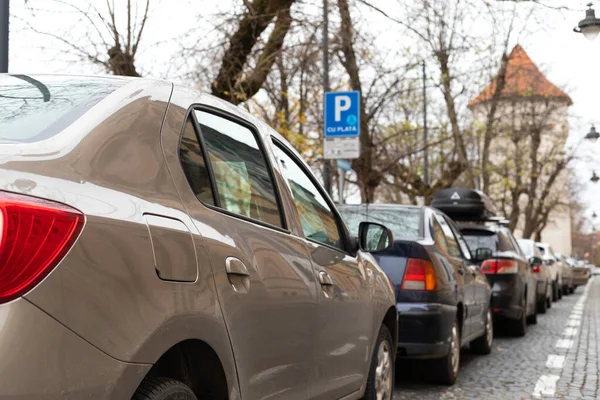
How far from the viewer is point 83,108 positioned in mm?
2578

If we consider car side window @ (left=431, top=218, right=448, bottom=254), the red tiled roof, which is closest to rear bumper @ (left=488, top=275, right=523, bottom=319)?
car side window @ (left=431, top=218, right=448, bottom=254)

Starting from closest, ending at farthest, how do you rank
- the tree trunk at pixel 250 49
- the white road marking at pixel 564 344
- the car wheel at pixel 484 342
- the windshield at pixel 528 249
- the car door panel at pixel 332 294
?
1. the car door panel at pixel 332 294
2. the car wheel at pixel 484 342
3. the white road marking at pixel 564 344
4. the tree trunk at pixel 250 49
5. the windshield at pixel 528 249

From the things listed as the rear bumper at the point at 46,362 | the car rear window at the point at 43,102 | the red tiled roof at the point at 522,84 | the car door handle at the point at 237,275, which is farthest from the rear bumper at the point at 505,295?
the red tiled roof at the point at 522,84

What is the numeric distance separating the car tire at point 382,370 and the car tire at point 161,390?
2.26 meters

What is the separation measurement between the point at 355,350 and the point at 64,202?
94.9 inches

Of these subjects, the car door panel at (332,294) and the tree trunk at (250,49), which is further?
the tree trunk at (250,49)

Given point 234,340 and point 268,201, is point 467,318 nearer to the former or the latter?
point 268,201

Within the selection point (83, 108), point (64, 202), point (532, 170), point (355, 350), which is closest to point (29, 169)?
point (64, 202)

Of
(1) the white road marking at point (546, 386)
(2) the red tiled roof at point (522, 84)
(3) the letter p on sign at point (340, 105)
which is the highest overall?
(2) the red tiled roof at point (522, 84)

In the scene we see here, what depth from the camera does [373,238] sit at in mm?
4668

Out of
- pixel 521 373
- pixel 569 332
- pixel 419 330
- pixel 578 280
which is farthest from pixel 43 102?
pixel 578 280

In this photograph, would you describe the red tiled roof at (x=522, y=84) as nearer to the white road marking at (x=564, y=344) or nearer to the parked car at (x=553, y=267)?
the parked car at (x=553, y=267)

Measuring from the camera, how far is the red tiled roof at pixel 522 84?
31364 mm

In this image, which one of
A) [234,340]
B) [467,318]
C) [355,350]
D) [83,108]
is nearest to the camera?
[83,108]
